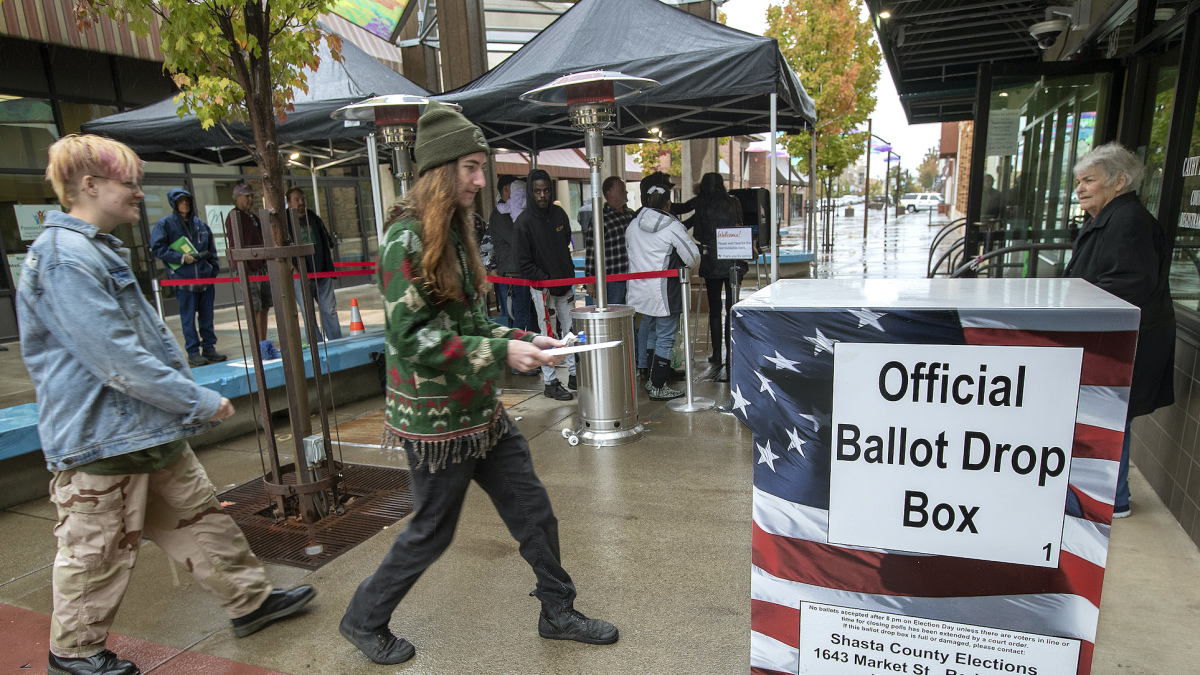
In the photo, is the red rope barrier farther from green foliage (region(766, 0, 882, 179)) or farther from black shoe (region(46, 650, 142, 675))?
green foliage (region(766, 0, 882, 179))

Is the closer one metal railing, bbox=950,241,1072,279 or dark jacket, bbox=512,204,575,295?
metal railing, bbox=950,241,1072,279

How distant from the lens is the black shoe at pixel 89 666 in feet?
8.13

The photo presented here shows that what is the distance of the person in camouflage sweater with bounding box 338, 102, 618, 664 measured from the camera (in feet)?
7.25

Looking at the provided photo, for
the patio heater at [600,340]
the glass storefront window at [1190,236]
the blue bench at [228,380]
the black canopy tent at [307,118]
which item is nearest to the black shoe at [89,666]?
the blue bench at [228,380]

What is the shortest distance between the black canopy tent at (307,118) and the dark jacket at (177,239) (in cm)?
75

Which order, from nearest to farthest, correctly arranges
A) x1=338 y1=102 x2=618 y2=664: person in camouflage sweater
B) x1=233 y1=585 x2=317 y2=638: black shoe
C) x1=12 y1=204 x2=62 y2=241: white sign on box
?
x1=338 y1=102 x2=618 y2=664: person in camouflage sweater → x1=233 y1=585 x2=317 y2=638: black shoe → x1=12 y1=204 x2=62 y2=241: white sign on box

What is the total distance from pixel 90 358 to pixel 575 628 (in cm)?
192

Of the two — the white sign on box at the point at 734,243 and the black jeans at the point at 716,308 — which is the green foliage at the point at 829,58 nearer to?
the black jeans at the point at 716,308

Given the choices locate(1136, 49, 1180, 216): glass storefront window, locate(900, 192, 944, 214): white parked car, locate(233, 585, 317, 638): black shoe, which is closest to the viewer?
locate(233, 585, 317, 638): black shoe

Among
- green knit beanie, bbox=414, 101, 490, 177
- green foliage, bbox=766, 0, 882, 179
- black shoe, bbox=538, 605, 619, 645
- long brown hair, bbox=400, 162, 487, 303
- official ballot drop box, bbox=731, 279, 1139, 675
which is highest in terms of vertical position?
green foliage, bbox=766, 0, 882, 179

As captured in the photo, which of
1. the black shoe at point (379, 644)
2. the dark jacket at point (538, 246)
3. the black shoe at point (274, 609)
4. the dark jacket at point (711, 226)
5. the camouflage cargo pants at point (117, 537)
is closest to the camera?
the camouflage cargo pants at point (117, 537)

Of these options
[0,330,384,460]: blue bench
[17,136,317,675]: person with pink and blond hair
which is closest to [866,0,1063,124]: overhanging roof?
[0,330,384,460]: blue bench

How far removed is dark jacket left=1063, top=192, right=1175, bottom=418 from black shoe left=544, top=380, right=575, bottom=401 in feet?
13.4

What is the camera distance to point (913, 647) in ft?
6.42
